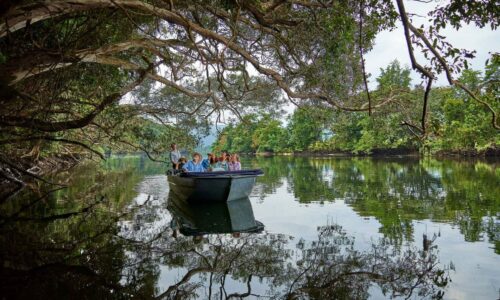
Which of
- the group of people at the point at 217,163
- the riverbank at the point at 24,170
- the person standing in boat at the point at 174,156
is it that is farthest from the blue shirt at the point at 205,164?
the riverbank at the point at 24,170

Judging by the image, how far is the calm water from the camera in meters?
4.52

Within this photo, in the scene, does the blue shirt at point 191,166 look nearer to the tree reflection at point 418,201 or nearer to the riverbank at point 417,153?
the tree reflection at point 418,201

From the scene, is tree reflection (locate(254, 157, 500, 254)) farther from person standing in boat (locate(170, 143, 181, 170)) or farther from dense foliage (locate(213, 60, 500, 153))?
person standing in boat (locate(170, 143, 181, 170))

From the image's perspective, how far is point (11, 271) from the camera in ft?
16.1

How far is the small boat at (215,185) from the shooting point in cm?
1017

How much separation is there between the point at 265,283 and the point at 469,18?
398 cm

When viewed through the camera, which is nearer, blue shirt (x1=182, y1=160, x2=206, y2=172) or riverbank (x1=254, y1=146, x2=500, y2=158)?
blue shirt (x1=182, y1=160, x2=206, y2=172)

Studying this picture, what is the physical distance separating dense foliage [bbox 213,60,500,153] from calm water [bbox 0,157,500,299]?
164 cm

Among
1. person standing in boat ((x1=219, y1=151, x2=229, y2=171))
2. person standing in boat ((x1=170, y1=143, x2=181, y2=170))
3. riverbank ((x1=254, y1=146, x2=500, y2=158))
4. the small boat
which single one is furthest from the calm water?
riverbank ((x1=254, y1=146, x2=500, y2=158))

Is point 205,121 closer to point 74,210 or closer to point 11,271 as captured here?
point 74,210

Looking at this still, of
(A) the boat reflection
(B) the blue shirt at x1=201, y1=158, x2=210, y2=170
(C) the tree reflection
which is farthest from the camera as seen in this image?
(B) the blue shirt at x1=201, y1=158, x2=210, y2=170

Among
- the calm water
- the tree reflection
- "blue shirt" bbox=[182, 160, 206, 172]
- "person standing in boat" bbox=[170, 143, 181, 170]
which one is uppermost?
"person standing in boat" bbox=[170, 143, 181, 170]

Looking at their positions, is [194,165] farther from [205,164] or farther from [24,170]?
[24,170]

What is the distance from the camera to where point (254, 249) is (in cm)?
628
